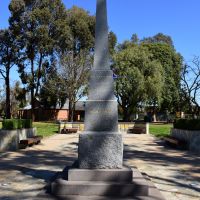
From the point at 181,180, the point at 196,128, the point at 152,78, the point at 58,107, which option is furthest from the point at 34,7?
the point at 181,180

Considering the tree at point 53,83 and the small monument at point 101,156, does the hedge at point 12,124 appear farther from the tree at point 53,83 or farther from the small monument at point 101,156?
the tree at point 53,83

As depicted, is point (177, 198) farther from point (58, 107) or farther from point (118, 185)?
point (58, 107)

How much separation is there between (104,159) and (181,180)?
261 centimetres

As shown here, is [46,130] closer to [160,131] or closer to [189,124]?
[160,131]

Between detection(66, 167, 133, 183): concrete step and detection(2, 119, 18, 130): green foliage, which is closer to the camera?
detection(66, 167, 133, 183): concrete step

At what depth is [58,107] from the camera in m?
69.8

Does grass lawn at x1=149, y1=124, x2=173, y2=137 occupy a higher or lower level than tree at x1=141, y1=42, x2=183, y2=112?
lower

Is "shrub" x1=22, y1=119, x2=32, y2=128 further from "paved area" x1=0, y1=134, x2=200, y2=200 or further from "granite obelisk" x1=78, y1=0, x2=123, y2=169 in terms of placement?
"granite obelisk" x1=78, y1=0, x2=123, y2=169

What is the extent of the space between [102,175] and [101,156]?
419mm

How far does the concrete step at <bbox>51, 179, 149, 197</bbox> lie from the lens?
7387 millimetres

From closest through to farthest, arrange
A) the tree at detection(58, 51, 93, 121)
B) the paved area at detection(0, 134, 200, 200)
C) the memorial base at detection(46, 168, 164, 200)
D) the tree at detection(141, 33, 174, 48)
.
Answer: the memorial base at detection(46, 168, 164, 200) < the paved area at detection(0, 134, 200, 200) < the tree at detection(58, 51, 93, 121) < the tree at detection(141, 33, 174, 48)

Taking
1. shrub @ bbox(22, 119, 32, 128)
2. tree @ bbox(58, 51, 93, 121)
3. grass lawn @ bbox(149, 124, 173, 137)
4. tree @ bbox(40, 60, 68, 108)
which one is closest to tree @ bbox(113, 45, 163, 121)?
tree @ bbox(58, 51, 93, 121)

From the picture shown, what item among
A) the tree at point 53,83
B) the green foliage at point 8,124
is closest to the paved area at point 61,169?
the green foliage at point 8,124

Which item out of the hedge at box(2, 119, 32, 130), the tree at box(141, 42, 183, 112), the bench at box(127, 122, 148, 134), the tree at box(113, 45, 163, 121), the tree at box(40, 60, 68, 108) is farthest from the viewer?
the tree at box(141, 42, 183, 112)
